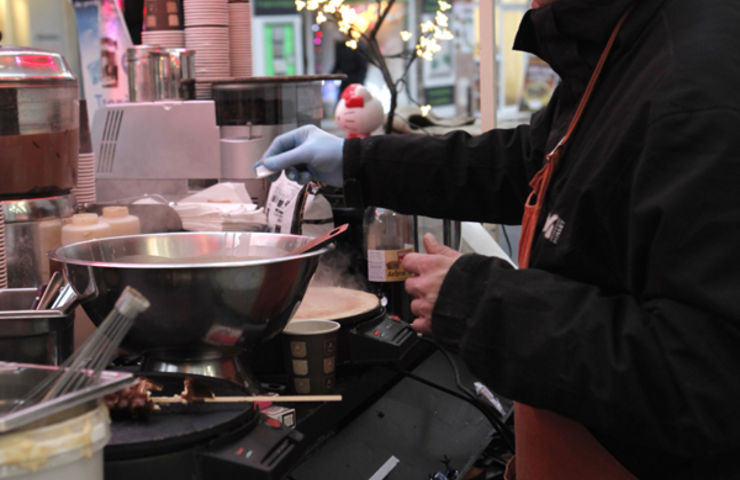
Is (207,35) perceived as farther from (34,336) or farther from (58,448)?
(58,448)

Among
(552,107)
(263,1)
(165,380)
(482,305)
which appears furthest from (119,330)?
(263,1)

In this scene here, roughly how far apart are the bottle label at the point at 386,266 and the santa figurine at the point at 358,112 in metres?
1.14

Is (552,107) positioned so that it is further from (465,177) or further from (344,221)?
(344,221)

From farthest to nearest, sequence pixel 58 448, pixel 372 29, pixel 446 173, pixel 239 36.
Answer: pixel 372 29 < pixel 239 36 < pixel 446 173 < pixel 58 448

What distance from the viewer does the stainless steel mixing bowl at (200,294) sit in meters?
0.98

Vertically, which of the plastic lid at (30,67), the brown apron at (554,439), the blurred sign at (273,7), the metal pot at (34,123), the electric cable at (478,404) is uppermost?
the blurred sign at (273,7)

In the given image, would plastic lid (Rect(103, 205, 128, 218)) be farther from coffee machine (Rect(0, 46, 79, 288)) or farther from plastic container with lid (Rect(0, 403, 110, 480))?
plastic container with lid (Rect(0, 403, 110, 480))

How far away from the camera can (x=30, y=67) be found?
1.33 meters

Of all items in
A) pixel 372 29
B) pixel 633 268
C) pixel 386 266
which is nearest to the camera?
pixel 633 268

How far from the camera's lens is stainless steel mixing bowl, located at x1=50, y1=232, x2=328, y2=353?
38.6 inches

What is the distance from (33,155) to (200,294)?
54cm

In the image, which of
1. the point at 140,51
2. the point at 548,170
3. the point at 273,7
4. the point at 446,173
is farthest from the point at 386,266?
the point at 273,7

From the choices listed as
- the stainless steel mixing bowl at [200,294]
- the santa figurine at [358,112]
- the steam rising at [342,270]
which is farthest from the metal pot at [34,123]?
the santa figurine at [358,112]

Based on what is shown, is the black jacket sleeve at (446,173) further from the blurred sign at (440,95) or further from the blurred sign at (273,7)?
the blurred sign at (440,95)
